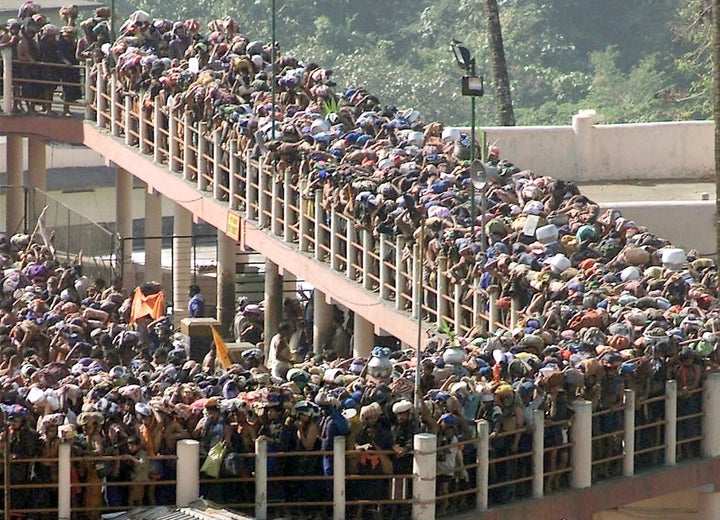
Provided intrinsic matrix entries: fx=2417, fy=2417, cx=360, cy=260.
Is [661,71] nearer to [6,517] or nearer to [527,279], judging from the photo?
[527,279]

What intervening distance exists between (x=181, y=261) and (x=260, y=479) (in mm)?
17077

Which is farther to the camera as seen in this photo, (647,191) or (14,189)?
(647,191)

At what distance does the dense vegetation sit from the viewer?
6519cm

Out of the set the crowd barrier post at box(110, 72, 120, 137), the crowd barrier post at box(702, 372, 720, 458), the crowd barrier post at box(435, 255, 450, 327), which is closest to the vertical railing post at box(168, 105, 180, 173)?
the crowd barrier post at box(110, 72, 120, 137)

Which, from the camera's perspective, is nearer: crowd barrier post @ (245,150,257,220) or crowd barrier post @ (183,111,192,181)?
crowd barrier post @ (245,150,257,220)

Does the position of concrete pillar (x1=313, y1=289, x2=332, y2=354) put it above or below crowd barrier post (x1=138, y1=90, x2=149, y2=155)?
below

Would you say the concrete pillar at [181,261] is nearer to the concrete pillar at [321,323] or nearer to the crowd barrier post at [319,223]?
the concrete pillar at [321,323]

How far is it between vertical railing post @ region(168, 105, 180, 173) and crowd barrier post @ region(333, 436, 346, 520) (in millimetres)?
12549

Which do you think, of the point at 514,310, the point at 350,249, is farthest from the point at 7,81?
the point at 514,310

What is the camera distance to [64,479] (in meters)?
20.7

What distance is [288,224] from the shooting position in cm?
3112

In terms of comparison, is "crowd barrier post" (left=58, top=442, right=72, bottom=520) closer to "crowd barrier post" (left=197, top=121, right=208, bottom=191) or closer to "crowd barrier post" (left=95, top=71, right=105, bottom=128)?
"crowd barrier post" (left=197, top=121, right=208, bottom=191)

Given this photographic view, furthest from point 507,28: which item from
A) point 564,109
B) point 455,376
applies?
point 455,376

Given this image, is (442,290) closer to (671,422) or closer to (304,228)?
(304,228)
